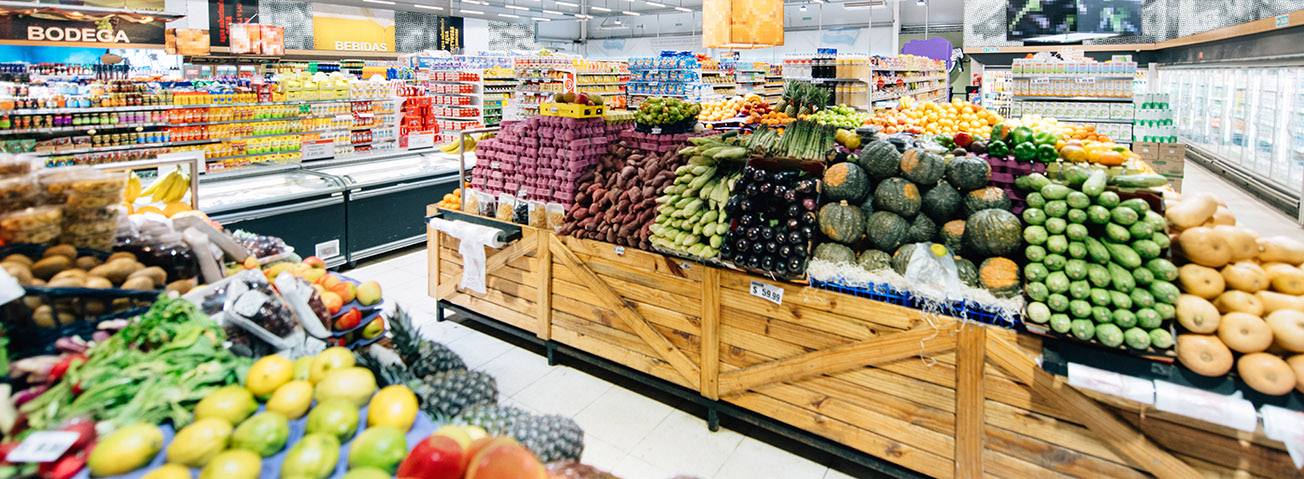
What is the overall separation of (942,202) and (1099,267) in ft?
2.14

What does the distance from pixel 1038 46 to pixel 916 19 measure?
1087 centimetres

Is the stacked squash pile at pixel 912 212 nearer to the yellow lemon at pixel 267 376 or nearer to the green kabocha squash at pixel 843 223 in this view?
the green kabocha squash at pixel 843 223

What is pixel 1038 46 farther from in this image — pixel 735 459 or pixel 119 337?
pixel 119 337

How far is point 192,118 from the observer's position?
7.09m

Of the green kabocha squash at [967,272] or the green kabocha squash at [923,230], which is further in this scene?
the green kabocha squash at [923,230]

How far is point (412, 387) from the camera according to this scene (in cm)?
171

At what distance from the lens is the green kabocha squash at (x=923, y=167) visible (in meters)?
2.96

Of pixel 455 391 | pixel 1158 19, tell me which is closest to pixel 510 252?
pixel 455 391

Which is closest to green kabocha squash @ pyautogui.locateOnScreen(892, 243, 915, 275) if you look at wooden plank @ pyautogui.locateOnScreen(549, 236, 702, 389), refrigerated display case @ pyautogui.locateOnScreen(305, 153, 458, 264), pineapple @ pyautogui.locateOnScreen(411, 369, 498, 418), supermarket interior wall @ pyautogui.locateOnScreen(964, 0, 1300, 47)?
wooden plank @ pyautogui.locateOnScreen(549, 236, 702, 389)

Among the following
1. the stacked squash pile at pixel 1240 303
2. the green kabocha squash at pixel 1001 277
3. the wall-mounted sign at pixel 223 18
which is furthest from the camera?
the wall-mounted sign at pixel 223 18

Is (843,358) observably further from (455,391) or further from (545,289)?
(545,289)

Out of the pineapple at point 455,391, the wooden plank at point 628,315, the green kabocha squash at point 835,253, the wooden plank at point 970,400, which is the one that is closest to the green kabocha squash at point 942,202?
the green kabocha squash at point 835,253

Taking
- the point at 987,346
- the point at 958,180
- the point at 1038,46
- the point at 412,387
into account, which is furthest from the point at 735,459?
the point at 1038,46

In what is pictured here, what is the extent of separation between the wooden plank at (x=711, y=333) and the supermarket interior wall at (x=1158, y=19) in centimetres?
1060
